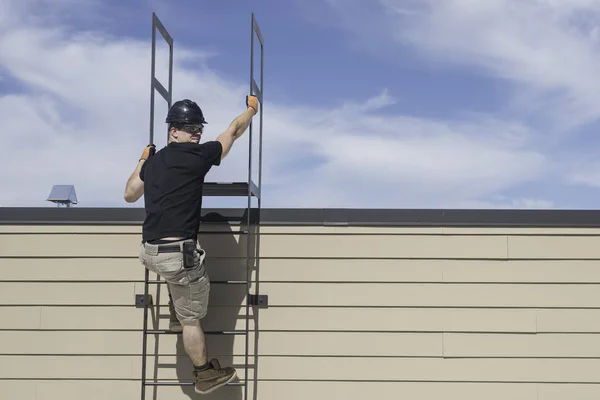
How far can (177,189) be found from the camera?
192 inches

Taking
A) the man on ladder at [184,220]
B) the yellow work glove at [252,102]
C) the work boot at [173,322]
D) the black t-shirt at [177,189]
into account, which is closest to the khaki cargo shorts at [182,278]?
the man on ladder at [184,220]

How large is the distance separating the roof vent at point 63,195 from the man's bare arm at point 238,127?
2.36 meters

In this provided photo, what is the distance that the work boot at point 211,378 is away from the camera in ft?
16.5

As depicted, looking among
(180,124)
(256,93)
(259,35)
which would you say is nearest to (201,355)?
(180,124)

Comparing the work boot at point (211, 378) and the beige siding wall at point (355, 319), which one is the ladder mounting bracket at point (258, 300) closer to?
the beige siding wall at point (355, 319)

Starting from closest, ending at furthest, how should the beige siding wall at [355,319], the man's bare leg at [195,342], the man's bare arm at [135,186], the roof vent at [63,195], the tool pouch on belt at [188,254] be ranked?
the tool pouch on belt at [188,254] < the man's bare leg at [195,342] < the man's bare arm at [135,186] < the beige siding wall at [355,319] < the roof vent at [63,195]

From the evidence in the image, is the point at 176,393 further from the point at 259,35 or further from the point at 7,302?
the point at 259,35

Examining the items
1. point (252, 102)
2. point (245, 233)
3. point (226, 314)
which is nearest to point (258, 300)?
point (226, 314)

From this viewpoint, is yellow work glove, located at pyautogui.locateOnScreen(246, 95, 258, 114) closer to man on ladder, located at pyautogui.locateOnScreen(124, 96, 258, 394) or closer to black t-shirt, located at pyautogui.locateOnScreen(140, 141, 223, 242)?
man on ladder, located at pyautogui.locateOnScreen(124, 96, 258, 394)

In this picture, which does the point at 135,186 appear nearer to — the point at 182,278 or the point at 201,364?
the point at 182,278

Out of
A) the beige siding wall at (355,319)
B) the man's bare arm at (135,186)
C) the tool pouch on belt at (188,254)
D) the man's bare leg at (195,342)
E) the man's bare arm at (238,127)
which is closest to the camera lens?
the tool pouch on belt at (188,254)

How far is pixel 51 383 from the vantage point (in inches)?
217

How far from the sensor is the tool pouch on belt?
481 centimetres

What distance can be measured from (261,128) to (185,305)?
158 cm
